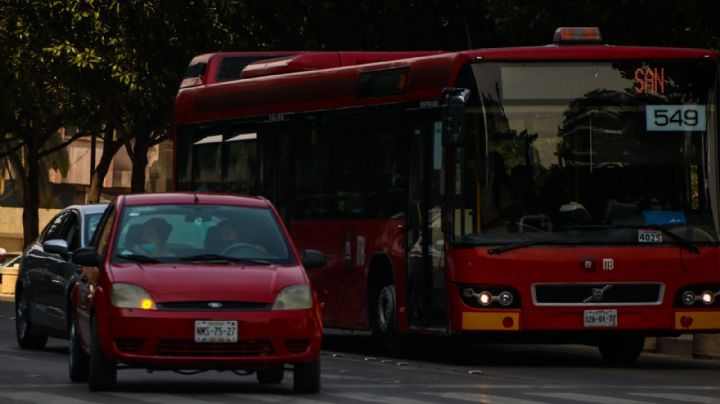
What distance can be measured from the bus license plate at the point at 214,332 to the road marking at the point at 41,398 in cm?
90

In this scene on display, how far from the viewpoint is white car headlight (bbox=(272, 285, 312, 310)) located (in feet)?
48.3

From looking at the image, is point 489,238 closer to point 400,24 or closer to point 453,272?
point 453,272

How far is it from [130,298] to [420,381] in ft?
11.4

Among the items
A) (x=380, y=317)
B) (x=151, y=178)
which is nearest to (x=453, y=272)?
(x=380, y=317)

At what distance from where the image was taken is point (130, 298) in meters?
14.6

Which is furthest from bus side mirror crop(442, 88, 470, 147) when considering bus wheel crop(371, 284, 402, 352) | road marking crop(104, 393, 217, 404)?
road marking crop(104, 393, 217, 404)

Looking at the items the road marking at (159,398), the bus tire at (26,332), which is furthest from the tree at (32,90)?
the road marking at (159,398)

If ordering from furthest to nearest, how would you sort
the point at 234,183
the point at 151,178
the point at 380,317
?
the point at 151,178
the point at 234,183
the point at 380,317

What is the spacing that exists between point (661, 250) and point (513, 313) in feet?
5.18

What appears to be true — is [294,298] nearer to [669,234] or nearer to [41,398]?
[41,398]

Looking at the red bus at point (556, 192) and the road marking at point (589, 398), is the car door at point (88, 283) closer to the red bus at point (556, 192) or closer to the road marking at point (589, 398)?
the road marking at point (589, 398)

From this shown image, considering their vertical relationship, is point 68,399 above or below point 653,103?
below

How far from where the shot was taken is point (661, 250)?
774 inches

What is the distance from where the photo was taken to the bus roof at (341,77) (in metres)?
19.7
